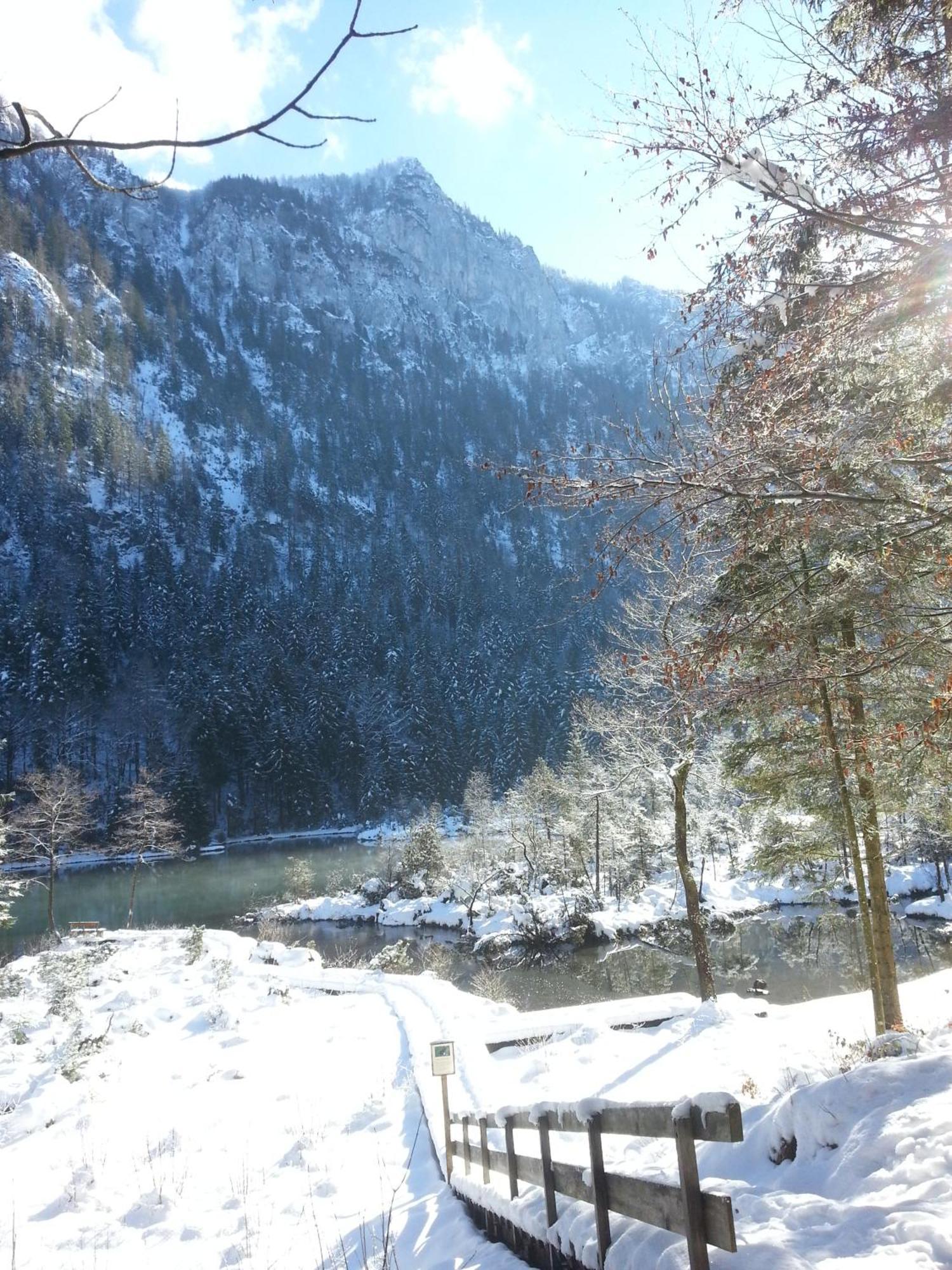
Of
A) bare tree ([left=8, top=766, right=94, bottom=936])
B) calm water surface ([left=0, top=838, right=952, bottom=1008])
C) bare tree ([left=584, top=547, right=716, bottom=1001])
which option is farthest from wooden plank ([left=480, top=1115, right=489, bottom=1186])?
bare tree ([left=8, top=766, right=94, bottom=936])

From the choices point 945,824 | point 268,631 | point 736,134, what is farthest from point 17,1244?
point 268,631

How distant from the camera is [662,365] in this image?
4.14 m

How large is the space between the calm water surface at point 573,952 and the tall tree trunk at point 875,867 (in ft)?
6.82

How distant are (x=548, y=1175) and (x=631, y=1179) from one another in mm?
1059

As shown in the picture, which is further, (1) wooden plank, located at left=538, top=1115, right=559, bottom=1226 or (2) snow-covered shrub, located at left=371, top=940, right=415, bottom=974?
(2) snow-covered shrub, located at left=371, top=940, right=415, bottom=974

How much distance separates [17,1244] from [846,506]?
8.48 meters

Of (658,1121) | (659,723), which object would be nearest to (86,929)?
(659,723)

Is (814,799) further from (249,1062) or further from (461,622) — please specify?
(461,622)

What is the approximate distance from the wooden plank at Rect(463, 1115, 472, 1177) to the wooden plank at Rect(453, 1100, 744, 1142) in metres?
3.11

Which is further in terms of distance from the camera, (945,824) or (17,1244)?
(945,824)

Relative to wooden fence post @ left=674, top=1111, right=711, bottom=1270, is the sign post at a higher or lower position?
lower

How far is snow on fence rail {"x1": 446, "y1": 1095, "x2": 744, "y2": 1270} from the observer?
2.01 m

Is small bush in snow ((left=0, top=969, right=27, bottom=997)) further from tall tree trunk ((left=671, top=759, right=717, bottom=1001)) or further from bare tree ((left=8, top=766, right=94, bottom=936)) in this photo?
tall tree trunk ((left=671, top=759, right=717, bottom=1001))

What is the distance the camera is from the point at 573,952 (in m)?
28.2
